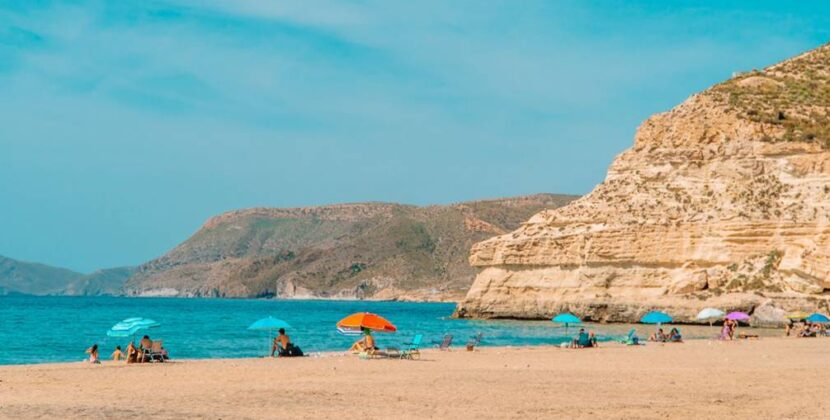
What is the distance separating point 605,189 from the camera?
59.8m

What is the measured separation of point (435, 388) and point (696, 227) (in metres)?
38.6

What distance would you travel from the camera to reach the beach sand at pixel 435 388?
13.1 meters

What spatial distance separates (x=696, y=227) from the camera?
52219 millimetres

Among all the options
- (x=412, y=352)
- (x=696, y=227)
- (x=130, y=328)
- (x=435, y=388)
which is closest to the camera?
(x=435, y=388)

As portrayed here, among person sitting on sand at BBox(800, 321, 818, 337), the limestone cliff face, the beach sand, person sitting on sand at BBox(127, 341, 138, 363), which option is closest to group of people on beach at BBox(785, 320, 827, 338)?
person sitting on sand at BBox(800, 321, 818, 337)

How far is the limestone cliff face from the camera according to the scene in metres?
49.2

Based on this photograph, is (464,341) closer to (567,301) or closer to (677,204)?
(567,301)

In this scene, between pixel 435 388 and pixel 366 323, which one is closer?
pixel 435 388

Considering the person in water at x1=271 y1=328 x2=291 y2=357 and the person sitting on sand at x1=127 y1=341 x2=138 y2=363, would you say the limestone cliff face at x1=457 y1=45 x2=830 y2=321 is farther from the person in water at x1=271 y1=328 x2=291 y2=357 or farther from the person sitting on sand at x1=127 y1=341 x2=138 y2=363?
the person sitting on sand at x1=127 y1=341 x2=138 y2=363

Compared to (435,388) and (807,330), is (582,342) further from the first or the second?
(435,388)

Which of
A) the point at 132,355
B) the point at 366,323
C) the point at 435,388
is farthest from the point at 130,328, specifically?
the point at 435,388

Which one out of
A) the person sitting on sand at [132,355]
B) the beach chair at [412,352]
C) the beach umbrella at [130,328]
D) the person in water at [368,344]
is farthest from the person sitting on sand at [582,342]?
the person sitting on sand at [132,355]

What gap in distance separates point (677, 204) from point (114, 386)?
43049 mm

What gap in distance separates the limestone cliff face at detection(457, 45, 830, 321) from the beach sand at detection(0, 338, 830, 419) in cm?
2449
